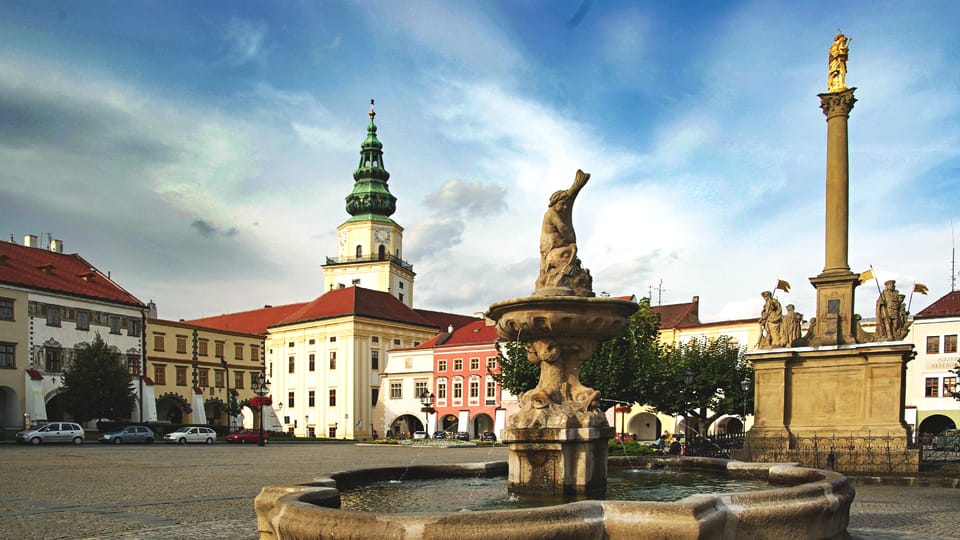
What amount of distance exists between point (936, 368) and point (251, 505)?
4741 centimetres

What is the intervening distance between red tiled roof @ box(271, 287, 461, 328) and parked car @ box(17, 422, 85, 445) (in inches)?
1307

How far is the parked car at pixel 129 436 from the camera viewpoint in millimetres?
39844

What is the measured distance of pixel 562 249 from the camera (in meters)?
10.2

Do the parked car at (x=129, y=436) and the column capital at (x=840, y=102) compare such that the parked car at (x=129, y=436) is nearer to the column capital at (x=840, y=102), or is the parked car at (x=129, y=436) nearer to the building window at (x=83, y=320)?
the building window at (x=83, y=320)

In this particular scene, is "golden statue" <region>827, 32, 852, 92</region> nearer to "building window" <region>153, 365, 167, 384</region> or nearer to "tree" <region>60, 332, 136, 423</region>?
"tree" <region>60, 332, 136, 423</region>

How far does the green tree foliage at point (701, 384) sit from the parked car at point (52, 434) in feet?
90.1

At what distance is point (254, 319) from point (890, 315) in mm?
81782

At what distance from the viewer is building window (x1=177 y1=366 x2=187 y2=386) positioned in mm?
65375

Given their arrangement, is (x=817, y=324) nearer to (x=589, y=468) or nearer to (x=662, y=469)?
(x=662, y=469)

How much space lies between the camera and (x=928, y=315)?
49.0m

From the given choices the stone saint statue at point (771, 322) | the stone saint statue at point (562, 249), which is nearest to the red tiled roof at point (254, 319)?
the stone saint statue at point (771, 322)

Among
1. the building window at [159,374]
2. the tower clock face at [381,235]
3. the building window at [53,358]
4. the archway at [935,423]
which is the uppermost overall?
the tower clock face at [381,235]

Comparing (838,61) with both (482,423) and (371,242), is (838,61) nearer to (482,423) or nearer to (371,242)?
(482,423)

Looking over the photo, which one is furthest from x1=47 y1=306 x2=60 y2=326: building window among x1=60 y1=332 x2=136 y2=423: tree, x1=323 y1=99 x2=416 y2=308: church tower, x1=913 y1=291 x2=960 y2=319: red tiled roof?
x1=913 y1=291 x2=960 y2=319: red tiled roof
